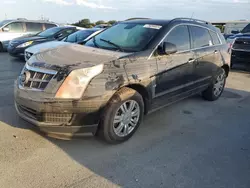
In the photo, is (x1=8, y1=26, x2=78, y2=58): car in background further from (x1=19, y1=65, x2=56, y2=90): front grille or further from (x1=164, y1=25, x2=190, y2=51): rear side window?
(x1=164, y1=25, x2=190, y2=51): rear side window

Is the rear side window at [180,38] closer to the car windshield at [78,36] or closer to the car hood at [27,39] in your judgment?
the car windshield at [78,36]

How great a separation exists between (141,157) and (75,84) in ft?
4.04

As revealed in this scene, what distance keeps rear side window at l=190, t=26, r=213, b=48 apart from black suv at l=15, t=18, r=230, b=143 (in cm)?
2

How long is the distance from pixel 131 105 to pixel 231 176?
151 centimetres

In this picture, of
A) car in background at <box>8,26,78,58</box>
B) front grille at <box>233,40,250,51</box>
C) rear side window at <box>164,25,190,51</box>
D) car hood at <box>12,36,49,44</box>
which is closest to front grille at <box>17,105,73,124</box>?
rear side window at <box>164,25,190,51</box>

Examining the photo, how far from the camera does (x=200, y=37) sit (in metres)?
4.98

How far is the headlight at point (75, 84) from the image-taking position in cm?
301

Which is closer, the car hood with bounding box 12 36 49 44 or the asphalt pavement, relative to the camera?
the asphalt pavement

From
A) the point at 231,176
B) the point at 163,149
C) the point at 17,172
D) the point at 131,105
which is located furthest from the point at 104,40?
the point at 231,176

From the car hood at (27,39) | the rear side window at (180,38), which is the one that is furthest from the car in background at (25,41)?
the rear side window at (180,38)

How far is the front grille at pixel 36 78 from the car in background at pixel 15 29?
35.4 ft

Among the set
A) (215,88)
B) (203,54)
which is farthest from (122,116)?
(215,88)

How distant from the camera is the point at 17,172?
279 cm

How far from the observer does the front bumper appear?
9.99ft
